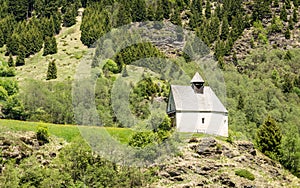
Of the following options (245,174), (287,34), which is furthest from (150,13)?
(245,174)

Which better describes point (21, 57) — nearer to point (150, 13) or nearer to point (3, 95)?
point (3, 95)

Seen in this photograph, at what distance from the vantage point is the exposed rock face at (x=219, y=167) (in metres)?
50.6

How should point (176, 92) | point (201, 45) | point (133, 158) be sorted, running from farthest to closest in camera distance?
point (201, 45) → point (176, 92) → point (133, 158)

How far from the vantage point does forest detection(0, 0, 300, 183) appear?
7675cm

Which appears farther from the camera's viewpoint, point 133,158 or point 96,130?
point 96,130

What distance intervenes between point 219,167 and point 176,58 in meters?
69.8

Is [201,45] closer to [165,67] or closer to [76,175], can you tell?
[165,67]

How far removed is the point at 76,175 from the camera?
47.2m

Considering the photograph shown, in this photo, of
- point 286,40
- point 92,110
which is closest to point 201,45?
point 286,40

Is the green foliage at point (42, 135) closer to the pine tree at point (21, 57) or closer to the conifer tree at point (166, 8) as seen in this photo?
the pine tree at point (21, 57)

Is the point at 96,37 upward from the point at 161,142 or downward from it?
upward

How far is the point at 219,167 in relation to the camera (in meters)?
52.8

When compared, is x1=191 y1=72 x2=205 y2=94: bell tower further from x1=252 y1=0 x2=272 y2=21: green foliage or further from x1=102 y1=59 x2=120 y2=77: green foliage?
x1=252 y1=0 x2=272 y2=21: green foliage

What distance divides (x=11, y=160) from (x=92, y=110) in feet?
96.9
